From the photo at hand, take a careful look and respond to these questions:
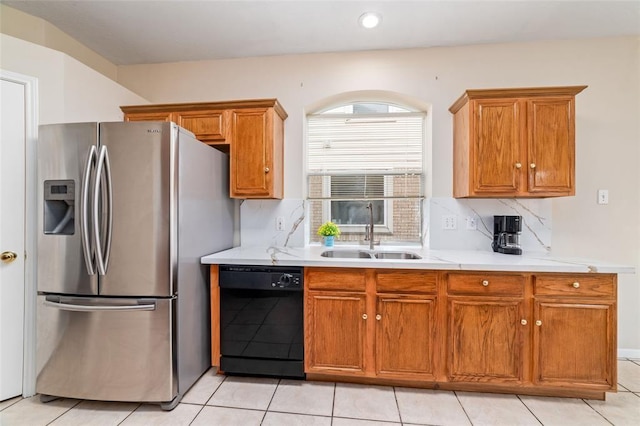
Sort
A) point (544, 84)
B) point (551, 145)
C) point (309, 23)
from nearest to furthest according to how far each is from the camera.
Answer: point (551, 145) → point (309, 23) → point (544, 84)

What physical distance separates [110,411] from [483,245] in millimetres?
3013

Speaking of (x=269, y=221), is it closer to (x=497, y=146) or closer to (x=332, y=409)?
(x=332, y=409)

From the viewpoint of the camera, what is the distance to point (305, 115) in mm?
2768

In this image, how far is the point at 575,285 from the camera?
1.79 m

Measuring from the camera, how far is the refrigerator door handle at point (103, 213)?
1.72 metres

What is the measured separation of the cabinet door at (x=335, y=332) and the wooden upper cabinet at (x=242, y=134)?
1.02m

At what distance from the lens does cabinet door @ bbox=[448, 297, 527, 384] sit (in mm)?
1836

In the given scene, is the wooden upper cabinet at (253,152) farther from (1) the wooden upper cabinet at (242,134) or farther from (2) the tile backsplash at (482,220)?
(2) the tile backsplash at (482,220)

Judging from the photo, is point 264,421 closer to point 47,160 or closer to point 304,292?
point 304,292

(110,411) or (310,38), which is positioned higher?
(310,38)

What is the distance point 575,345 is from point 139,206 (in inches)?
114

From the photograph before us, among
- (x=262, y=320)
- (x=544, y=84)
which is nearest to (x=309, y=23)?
(x=544, y=84)

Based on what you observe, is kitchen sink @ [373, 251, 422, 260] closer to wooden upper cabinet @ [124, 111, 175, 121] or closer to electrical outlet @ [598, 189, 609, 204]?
electrical outlet @ [598, 189, 609, 204]

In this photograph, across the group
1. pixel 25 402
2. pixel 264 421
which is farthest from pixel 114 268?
pixel 264 421
